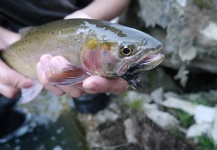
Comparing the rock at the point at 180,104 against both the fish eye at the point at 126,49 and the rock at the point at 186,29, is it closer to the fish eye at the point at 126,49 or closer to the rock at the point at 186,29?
the rock at the point at 186,29

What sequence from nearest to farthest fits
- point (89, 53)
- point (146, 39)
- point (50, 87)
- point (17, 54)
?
point (146, 39), point (89, 53), point (50, 87), point (17, 54)

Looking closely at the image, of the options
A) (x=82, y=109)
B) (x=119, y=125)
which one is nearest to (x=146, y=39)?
(x=119, y=125)

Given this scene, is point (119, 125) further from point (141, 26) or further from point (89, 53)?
point (89, 53)

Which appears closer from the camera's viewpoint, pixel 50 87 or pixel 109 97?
pixel 50 87

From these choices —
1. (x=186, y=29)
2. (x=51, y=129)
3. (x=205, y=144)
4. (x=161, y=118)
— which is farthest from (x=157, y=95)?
(x=51, y=129)

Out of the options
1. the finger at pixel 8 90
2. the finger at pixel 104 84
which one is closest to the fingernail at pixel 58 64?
the finger at pixel 104 84

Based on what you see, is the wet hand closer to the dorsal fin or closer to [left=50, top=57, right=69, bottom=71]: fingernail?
the dorsal fin
